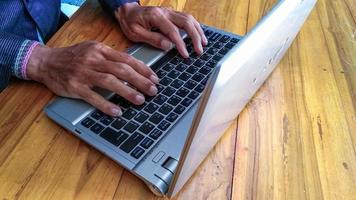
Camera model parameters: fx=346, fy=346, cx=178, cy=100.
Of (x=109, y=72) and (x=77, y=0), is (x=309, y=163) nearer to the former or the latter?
(x=109, y=72)

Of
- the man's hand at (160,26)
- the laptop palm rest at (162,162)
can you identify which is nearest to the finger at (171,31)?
the man's hand at (160,26)

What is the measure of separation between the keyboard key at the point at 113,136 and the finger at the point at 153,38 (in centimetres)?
24

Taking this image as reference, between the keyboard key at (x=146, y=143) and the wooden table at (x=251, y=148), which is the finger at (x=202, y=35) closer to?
the wooden table at (x=251, y=148)

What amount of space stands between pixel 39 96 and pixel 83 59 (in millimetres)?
98

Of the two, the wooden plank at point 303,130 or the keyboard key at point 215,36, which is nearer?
the wooden plank at point 303,130

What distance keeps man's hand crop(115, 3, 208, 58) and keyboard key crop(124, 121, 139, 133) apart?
0.21 meters

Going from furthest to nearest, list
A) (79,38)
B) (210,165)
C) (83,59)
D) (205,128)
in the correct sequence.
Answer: (79,38) → (83,59) → (210,165) → (205,128)

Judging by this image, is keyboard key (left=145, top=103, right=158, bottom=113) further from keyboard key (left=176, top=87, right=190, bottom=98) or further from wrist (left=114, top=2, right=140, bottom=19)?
wrist (left=114, top=2, right=140, bottom=19)

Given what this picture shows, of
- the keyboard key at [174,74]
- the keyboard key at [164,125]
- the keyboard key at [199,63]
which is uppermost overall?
the keyboard key at [164,125]

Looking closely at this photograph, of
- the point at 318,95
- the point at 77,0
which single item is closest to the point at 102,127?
the point at 318,95

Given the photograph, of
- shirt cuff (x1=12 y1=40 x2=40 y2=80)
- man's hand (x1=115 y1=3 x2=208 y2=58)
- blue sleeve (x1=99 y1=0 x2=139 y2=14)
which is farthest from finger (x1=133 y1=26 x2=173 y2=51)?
shirt cuff (x1=12 y1=40 x2=40 y2=80)

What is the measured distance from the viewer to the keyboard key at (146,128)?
1.67ft

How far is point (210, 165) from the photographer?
1.67 feet

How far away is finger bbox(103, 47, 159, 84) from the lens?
591 mm
